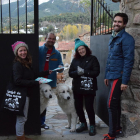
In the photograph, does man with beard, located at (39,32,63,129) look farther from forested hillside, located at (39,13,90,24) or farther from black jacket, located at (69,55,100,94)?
forested hillside, located at (39,13,90,24)

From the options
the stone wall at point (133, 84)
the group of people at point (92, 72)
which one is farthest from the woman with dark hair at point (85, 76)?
the stone wall at point (133, 84)

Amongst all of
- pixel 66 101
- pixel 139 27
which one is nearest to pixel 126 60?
pixel 139 27

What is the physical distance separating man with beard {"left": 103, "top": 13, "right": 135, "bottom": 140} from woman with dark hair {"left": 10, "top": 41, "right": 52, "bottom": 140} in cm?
122

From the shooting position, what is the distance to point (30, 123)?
4133mm

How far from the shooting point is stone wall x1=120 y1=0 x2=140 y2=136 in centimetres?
386

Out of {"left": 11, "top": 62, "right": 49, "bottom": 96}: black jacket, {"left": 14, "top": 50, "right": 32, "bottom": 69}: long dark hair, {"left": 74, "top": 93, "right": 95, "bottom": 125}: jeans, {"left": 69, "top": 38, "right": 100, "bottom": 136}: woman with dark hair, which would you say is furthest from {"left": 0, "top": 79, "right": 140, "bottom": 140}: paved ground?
{"left": 14, "top": 50, "right": 32, "bottom": 69}: long dark hair

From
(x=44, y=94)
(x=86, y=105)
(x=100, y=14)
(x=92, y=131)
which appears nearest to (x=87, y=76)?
(x=86, y=105)

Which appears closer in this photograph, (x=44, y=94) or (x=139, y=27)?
(x=139, y=27)

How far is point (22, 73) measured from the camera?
3.59 metres

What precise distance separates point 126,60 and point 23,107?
177 centimetres

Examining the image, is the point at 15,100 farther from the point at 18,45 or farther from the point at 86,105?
the point at 86,105

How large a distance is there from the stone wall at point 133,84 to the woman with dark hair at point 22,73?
165 cm

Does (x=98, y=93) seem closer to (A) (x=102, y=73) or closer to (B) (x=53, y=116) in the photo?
(A) (x=102, y=73)

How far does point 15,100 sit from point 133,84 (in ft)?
6.67
